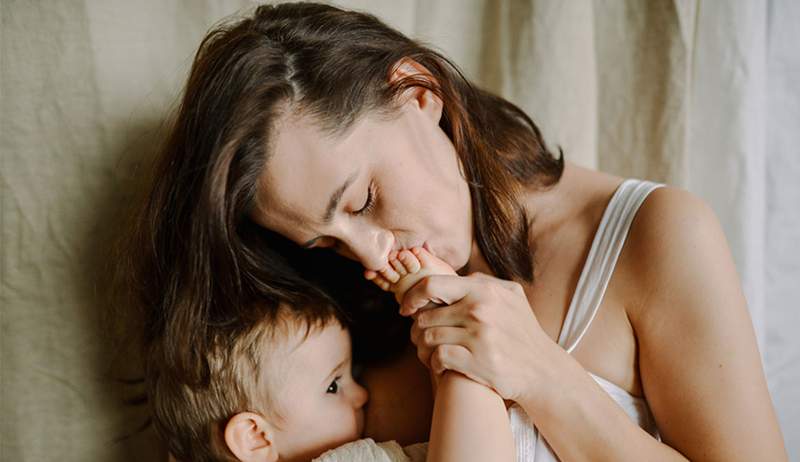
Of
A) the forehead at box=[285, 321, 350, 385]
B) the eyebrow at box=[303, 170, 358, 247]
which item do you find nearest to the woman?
the eyebrow at box=[303, 170, 358, 247]

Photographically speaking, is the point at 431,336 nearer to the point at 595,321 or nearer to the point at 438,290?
the point at 438,290

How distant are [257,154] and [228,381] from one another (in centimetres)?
35

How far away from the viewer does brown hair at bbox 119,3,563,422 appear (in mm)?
998

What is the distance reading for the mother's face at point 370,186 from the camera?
0.97 metres

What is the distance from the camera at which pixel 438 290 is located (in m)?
0.98

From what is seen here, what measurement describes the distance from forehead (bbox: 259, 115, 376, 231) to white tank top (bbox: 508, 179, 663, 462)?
15.4 inches

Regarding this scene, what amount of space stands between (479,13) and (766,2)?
1.84ft

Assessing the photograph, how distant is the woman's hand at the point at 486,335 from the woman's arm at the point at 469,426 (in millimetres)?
19

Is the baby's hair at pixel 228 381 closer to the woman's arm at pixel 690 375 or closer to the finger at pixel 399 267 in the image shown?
the finger at pixel 399 267

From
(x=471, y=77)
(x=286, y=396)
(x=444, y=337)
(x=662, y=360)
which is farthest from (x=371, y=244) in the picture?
(x=471, y=77)

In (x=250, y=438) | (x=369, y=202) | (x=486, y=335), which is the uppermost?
(x=369, y=202)

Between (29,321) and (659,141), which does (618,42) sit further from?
(29,321)

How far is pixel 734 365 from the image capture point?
966 mm

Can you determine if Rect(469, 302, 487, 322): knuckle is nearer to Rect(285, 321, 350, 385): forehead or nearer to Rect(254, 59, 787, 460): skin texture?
Rect(254, 59, 787, 460): skin texture
